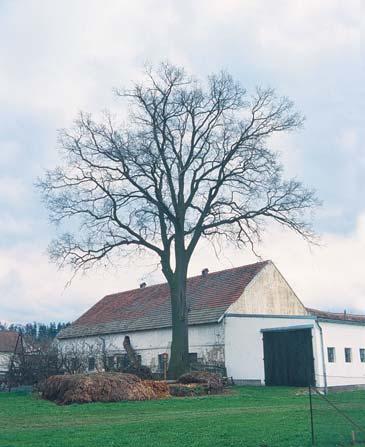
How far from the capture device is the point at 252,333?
36.5 metres

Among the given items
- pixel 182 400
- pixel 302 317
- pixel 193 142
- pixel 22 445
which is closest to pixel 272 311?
pixel 302 317

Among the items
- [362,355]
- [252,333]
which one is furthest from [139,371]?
[362,355]

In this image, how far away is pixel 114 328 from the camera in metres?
46.2

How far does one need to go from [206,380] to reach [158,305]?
16429 millimetres

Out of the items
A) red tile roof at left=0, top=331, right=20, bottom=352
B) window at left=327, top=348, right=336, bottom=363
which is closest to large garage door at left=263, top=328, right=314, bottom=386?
window at left=327, top=348, right=336, bottom=363

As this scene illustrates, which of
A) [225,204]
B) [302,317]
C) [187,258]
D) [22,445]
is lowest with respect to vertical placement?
[22,445]

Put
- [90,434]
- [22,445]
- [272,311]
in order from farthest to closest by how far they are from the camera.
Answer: [272,311], [90,434], [22,445]

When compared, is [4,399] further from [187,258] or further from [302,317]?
[302,317]

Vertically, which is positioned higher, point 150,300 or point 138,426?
point 150,300

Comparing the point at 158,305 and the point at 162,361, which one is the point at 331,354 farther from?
the point at 158,305

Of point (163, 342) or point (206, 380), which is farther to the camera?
point (163, 342)

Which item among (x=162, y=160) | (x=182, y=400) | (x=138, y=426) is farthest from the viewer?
(x=162, y=160)

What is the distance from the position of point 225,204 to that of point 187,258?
370 cm

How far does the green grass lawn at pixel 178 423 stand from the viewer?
1321 centimetres
